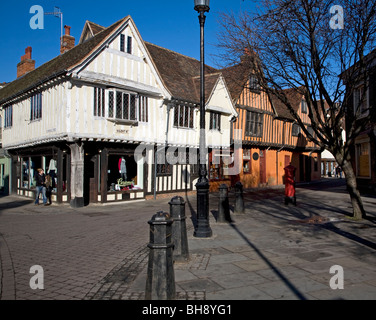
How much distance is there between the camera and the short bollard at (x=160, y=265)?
153 inches

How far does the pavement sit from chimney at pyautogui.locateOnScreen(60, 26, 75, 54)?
13494 millimetres

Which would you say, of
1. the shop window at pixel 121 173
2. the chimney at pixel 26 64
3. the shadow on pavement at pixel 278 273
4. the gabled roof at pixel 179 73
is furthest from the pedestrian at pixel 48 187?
the chimney at pixel 26 64

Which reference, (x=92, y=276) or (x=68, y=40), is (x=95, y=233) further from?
(x=68, y=40)

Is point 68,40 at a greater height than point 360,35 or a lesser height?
greater

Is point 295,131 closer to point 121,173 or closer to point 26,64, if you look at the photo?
point 121,173

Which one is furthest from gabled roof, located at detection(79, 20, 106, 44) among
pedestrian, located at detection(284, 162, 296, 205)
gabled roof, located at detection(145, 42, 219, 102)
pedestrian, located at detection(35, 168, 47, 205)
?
pedestrian, located at detection(284, 162, 296, 205)

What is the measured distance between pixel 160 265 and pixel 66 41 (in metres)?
20.4

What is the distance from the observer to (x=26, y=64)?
82.3ft

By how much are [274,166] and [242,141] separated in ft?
19.0

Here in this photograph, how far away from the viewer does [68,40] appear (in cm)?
2077

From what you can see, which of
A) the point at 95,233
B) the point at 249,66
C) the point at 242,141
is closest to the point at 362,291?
the point at 95,233

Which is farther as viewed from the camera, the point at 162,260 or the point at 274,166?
the point at 274,166

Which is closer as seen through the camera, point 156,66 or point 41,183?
point 41,183

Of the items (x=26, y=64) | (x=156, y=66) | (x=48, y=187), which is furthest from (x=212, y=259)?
(x=26, y=64)
